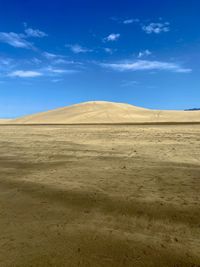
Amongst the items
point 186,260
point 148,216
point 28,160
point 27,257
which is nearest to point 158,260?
A: point 186,260

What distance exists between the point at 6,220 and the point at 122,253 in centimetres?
298

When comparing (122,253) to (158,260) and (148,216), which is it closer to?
(158,260)

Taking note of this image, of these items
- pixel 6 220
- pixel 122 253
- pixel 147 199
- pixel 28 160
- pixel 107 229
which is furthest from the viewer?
pixel 28 160

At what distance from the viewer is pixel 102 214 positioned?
6562mm

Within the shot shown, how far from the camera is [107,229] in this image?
5.71 meters

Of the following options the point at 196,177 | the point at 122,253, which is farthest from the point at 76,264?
the point at 196,177

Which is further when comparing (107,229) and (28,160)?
(28,160)

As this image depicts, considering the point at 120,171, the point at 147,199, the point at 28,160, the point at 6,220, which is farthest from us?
the point at 28,160

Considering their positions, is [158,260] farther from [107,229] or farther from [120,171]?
[120,171]

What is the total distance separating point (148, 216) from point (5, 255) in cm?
324

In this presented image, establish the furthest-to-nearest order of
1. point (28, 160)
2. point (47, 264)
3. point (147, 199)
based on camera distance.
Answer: point (28, 160) → point (147, 199) → point (47, 264)

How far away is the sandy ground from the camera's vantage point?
4742 millimetres

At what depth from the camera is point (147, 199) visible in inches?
295

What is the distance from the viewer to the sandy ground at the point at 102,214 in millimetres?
4742
